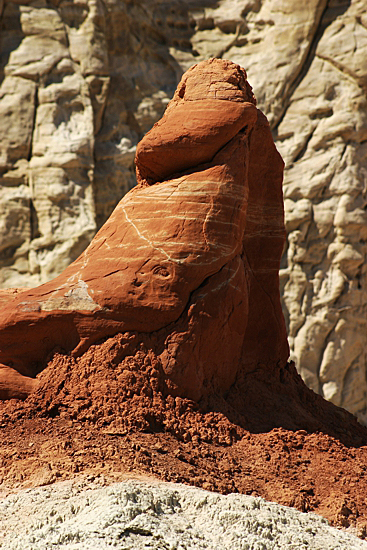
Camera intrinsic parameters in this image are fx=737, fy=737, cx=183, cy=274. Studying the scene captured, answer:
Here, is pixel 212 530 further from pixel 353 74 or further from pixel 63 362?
pixel 353 74

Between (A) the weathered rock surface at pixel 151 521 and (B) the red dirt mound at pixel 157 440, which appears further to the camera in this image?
(B) the red dirt mound at pixel 157 440

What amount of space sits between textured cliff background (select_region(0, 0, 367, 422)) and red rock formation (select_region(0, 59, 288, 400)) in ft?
31.1

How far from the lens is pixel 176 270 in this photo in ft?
17.2

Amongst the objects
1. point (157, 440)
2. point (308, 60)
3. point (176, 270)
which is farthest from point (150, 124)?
point (157, 440)

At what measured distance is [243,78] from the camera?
5.95 metres

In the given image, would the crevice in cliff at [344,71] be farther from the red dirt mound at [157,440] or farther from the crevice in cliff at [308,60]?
the red dirt mound at [157,440]

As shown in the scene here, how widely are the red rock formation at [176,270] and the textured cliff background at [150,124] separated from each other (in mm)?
9487

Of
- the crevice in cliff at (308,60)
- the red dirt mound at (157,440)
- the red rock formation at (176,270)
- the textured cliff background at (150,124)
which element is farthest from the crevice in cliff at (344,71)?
the red dirt mound at (157,440)

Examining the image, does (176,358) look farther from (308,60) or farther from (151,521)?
(308,60)

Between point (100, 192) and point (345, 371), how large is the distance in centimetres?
647

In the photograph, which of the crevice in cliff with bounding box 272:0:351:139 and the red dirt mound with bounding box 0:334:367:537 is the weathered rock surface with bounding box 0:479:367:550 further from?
the crevice in cliff with bounding box 272:0:351:139

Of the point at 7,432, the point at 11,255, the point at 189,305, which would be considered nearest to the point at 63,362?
the point at 7,432

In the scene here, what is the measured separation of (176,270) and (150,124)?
11763mm

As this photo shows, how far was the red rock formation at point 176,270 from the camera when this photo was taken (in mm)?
5164
